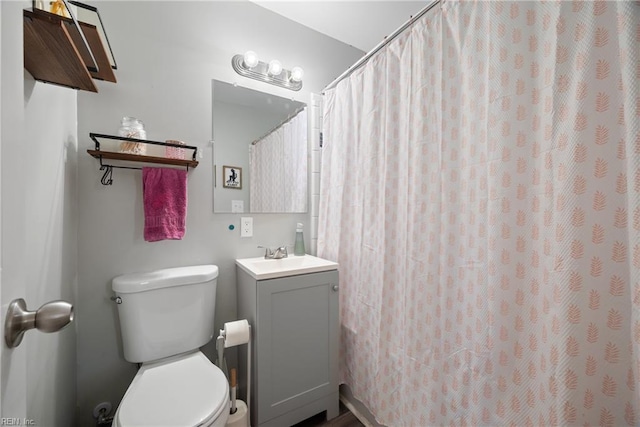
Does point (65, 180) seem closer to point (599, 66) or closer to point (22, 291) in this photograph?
point (22, 291)

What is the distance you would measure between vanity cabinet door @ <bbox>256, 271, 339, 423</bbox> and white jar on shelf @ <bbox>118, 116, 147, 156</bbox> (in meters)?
0.85

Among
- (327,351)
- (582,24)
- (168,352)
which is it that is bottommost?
(327,351)

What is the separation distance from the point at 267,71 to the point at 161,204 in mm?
1047

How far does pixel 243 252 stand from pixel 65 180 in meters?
0.88

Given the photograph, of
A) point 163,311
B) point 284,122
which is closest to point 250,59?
point 284,122

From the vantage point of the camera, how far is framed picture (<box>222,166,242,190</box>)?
153 centimetres

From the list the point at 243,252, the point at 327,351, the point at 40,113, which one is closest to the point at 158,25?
the point at 40,113

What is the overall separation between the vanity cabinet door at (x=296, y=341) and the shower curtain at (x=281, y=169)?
592 mm

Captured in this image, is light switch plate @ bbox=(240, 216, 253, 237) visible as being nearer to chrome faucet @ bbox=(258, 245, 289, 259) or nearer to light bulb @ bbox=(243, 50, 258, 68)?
chrome faucet @ bbox=(258, 245, 289, 259)

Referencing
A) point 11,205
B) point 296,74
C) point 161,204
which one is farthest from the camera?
point 296,74

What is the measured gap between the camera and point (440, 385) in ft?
3.32

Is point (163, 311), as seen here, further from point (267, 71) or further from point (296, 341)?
point (267, 71)

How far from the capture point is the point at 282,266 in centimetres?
157

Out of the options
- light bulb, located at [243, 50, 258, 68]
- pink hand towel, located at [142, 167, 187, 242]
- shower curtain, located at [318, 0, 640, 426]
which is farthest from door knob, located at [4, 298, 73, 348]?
light bulb, located at [243, 50, 258, 68]
